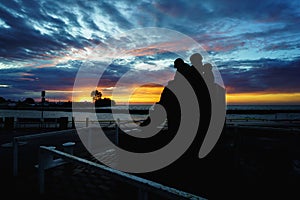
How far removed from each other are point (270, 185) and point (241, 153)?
133 inches

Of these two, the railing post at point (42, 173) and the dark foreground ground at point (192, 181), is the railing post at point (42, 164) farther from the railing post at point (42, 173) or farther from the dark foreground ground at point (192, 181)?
the dark foreground ground at point (192, 181)

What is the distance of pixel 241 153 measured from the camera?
8.33 metres

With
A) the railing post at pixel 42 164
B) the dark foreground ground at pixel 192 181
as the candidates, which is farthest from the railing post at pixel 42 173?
the dark foreground ground at pixel 192 181

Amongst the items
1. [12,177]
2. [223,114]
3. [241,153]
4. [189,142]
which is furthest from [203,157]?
[12,177]

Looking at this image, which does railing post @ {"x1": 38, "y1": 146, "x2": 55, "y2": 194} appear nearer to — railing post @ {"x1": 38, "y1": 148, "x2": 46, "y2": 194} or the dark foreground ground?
railing post @ {"x1": 38, "y1": 148, "x2": 46, "y2": 194}

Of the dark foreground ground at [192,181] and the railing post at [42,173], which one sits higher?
the railing post at [42,173]

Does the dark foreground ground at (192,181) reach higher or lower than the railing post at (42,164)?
lower

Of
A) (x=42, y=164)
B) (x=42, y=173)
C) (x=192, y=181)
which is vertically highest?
(x=42, y=164)

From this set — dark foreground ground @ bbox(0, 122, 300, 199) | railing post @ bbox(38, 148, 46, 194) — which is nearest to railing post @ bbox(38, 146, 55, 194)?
railing post @ bbox(38, 148, 46, 194)

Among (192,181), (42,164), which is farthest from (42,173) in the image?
(192,181)

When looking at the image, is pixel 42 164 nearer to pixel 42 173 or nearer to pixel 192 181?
pixel 42 173

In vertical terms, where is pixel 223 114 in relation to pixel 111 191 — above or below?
above

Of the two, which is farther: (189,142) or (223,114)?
(223,114)

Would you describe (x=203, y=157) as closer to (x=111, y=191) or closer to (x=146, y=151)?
(x=146, y=151)
